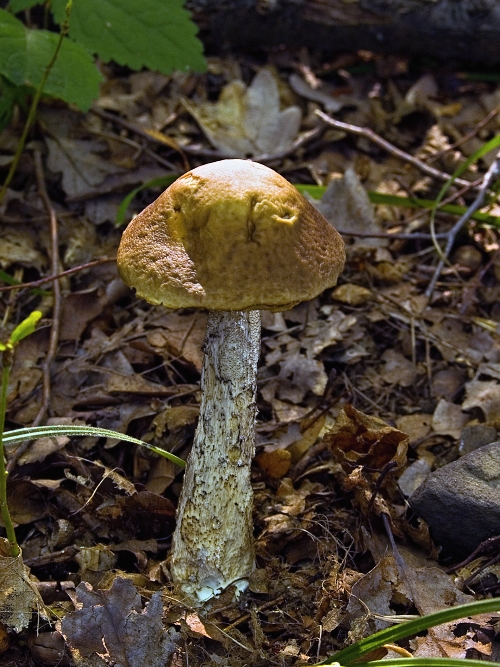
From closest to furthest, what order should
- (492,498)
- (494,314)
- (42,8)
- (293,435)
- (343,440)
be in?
(492,498) < (343,440) < (293,435) < (494,314) < (42,8)

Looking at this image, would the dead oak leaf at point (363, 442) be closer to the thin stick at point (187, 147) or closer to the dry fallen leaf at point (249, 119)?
the thin stick at point (187, 147)

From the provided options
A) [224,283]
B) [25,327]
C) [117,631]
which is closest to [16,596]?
[117,631]

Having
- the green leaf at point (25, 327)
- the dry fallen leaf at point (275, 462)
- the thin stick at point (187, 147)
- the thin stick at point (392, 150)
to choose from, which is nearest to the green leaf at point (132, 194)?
the thin stick at point (187, 147)

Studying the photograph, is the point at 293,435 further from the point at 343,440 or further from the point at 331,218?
the point at 331,218

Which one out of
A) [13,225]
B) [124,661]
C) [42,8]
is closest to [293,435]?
[124,661]

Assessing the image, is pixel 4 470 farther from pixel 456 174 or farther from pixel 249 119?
pixel 249 119

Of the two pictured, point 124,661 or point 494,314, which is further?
point 494,314

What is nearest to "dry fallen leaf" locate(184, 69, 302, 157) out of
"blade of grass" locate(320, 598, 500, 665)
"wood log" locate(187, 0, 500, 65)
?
"wood log" locate(187, 0, 500, 65)
